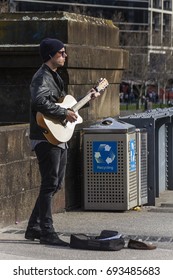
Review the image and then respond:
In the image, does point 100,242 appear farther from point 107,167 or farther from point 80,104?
point 107,167

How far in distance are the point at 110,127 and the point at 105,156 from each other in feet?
1.18

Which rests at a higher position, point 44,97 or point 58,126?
point 44,97


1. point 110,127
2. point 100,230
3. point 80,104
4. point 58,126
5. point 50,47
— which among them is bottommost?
point 100,230

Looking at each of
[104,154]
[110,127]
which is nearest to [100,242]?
[104,154]

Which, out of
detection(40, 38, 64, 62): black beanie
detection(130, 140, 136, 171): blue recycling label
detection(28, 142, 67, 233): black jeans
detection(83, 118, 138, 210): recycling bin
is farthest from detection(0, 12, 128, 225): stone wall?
detection(40, 38, 64, 62): black beanie

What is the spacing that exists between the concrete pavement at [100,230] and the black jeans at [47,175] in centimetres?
27

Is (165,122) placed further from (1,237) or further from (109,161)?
(1,237)

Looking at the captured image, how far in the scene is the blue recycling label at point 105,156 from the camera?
10.4 m

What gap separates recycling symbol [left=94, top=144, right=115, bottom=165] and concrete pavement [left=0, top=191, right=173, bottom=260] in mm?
623

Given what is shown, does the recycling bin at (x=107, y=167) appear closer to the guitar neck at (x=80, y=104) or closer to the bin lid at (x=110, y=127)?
the bin lid at (x=110, y=127)

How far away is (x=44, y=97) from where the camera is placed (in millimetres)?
7887

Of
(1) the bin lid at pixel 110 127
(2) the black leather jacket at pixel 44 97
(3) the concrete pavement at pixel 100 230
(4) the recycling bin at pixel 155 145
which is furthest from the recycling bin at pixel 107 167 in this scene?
(2) the black leather jacket at pixel 44 97

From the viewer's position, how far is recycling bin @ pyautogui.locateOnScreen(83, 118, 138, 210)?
10453 millimetres
